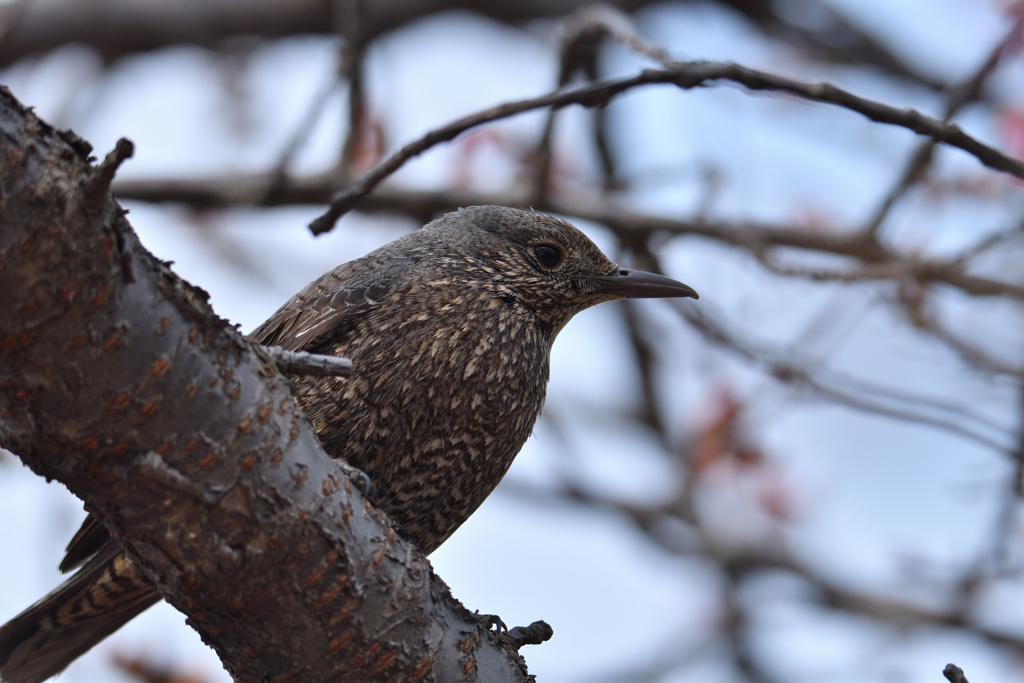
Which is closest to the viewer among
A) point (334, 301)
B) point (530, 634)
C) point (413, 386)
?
point (530, 634)

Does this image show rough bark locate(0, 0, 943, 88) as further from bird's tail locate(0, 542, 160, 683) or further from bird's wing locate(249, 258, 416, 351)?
bird's tail locate(0, 542, 160, 683)

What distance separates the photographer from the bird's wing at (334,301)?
10.2 ft

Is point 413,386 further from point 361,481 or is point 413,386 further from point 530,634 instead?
point 530,634

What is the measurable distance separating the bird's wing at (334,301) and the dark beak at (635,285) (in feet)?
2.59

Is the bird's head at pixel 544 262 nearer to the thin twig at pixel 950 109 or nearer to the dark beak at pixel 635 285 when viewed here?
the dark beak at pixel 635 285

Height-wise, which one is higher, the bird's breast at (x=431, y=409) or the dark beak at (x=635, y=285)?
the dark beak at (x=635, y=285)

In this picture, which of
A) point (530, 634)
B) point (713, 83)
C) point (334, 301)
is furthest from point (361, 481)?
point (713, 83)

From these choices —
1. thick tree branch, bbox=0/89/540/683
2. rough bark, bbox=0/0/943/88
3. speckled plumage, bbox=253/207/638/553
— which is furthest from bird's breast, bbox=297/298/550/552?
rough bark, bbox=0/0/943/88

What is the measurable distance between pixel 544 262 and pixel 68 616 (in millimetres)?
2036

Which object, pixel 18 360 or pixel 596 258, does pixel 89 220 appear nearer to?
pixel 18 360

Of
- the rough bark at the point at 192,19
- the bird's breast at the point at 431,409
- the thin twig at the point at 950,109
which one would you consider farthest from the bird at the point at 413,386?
the rough bark at the point at 192,19

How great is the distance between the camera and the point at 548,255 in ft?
12.1

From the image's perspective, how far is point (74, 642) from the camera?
3.30m

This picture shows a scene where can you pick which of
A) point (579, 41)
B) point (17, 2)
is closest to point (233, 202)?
point (17, 2)
